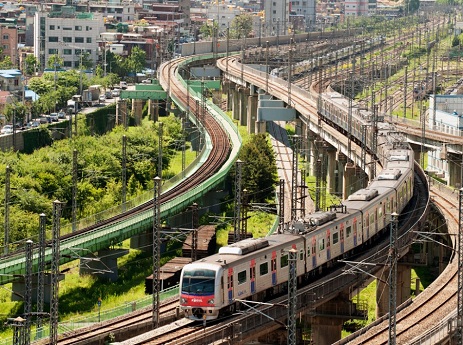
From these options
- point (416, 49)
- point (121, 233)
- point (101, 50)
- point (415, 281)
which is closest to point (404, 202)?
point (415, 281)

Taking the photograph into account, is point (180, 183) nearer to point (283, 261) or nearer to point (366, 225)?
point (366, 225)

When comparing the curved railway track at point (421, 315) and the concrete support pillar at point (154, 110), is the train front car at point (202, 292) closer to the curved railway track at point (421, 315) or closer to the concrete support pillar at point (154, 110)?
the curved railway track at point (421, 315)

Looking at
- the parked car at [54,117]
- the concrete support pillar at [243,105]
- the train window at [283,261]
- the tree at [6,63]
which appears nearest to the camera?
the train window at [283,261]

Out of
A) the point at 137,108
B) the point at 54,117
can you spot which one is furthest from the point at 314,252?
the point at 137,108

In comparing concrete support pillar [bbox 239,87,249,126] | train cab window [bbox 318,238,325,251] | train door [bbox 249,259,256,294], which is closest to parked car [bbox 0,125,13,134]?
concrete support pillar [bbox 239,87,249,126]

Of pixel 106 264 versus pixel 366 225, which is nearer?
pixel 366 225

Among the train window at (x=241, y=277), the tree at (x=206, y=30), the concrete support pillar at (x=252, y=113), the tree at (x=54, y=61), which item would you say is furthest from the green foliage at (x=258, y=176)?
the tree at (x=206, y=30)
